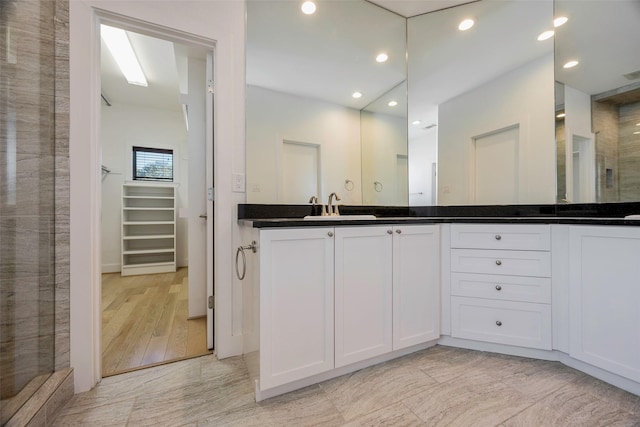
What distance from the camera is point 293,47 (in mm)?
1910

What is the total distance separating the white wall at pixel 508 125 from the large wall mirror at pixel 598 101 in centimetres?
7

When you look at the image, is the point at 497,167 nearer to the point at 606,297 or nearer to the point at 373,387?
the point at 606,297

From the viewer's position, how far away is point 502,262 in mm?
1666

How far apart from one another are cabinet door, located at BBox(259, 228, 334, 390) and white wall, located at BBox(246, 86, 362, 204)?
62cm

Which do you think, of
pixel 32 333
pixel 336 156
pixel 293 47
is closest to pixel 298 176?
pixel 336 156

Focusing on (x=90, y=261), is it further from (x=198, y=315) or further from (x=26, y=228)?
(x=198, y=315)

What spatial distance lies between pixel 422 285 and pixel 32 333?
6.76ft

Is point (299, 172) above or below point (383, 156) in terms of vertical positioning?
below

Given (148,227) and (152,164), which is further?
(152,164)

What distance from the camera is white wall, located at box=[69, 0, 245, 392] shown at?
133 centimetres

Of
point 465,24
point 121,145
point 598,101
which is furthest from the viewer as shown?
point 121,145

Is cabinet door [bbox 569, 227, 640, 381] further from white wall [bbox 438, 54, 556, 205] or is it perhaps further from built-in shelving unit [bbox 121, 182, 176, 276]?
built-in shelving unit [bbox 121, 182, 176, 276]

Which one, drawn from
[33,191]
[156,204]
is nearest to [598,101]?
[33,191]

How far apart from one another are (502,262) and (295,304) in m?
1.38
